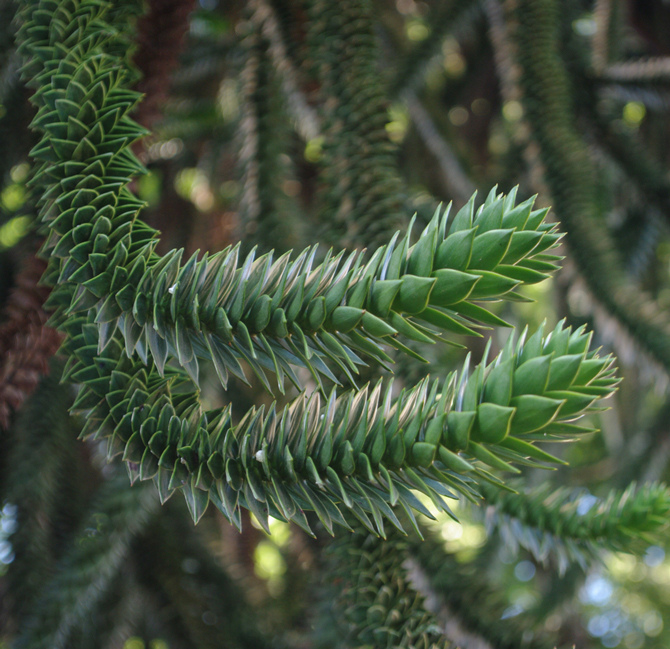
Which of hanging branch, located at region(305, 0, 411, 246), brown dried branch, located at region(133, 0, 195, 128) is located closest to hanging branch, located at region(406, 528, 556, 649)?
hanging branch, located at region(305, 0, 411, 246)

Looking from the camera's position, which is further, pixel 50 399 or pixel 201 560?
pixel 201 560

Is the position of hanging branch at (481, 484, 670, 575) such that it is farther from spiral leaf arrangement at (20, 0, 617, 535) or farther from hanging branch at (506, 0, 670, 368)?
hanging branch at (506, 0, 670, 368)

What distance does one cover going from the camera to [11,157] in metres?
1.36

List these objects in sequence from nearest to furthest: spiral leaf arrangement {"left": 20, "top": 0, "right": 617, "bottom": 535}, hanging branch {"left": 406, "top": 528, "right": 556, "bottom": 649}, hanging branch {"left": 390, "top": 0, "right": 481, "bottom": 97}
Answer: spiral leaf arrangement {"left": 20, "top": 0, "right": 617, "bottom": 535} → hanging branch {"left": 406, "top": 528, "right": 556, "bottom": 649} → hanging branch {"left": 390, "top": 0, "right": 481, "bottom": 97}

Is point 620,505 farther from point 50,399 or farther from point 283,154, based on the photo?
point 50,399

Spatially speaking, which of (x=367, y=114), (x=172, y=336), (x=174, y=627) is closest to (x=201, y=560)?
(x=174, y=627)

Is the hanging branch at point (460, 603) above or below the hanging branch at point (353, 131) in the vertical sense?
below

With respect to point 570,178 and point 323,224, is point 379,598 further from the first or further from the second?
point 570,178

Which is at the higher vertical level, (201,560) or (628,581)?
(201,560)

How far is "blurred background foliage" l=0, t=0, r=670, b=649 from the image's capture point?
97cm

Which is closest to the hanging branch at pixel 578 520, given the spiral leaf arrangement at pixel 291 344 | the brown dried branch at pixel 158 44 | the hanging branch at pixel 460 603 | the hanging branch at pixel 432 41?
the hanging branch at pixel 460 603

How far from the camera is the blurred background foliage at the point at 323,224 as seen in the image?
0.97 metres

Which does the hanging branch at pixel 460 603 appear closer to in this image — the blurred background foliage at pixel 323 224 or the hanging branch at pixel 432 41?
the blurred background foliage at pixel 323 224

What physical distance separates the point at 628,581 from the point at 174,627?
10.6 ft
